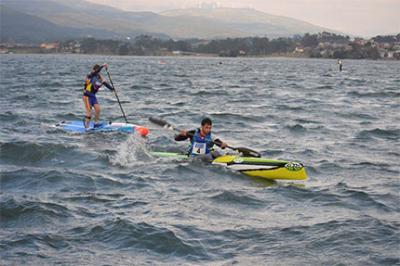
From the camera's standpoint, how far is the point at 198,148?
15719 millimetres

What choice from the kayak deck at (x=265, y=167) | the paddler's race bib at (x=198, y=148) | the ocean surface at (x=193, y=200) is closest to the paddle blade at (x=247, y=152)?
the kayak deck at (x=265, y=167)

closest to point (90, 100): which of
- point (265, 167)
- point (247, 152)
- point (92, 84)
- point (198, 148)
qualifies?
point (92, 84)

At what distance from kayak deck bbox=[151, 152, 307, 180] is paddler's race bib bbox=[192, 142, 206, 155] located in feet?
1.73

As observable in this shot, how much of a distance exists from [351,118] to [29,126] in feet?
47.0

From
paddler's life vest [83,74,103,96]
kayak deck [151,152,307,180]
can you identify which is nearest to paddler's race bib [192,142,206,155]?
kayak deck [151,152,307,180]

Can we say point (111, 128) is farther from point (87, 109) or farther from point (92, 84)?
point (92, 84)

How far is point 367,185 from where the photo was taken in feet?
45.2

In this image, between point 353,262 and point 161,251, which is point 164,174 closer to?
point 161,251

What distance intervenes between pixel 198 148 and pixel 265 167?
7.32 ft

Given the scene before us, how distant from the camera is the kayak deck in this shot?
547 inches

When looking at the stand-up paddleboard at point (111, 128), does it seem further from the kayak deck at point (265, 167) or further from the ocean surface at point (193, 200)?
the kayak deck at point (265, 167)

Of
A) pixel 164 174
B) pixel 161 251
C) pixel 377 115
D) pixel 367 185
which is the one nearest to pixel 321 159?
pixel 367 185

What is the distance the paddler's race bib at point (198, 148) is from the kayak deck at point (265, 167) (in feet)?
1.73

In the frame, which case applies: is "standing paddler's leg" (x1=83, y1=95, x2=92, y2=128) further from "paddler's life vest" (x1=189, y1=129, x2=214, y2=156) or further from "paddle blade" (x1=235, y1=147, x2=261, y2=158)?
"paddle blade" (x1=235, y1=147, x2=261, y2=158)
